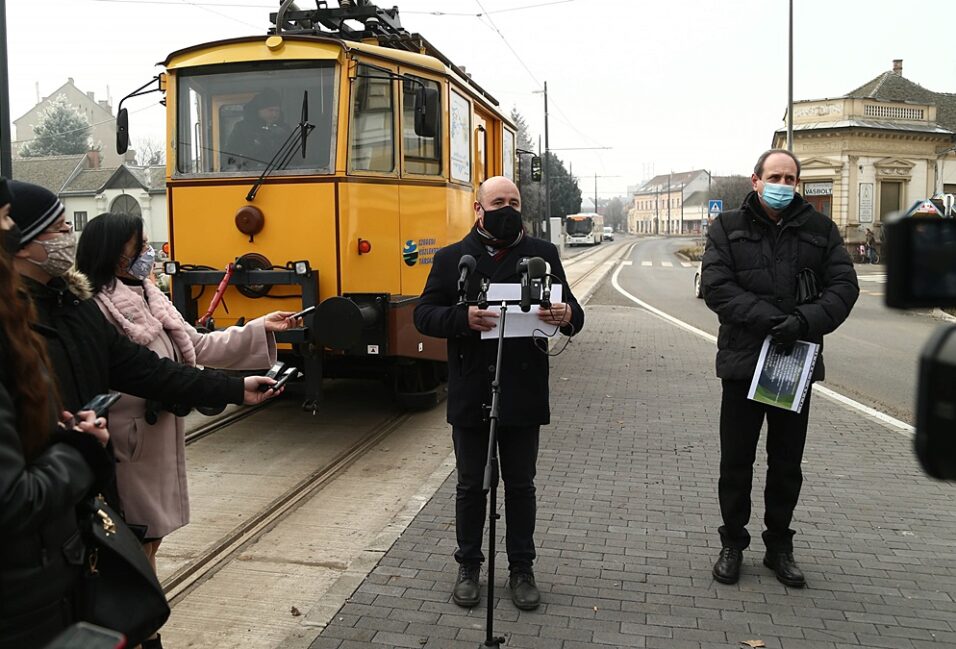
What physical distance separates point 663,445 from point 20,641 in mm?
6008

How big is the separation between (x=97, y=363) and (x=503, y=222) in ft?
6.57

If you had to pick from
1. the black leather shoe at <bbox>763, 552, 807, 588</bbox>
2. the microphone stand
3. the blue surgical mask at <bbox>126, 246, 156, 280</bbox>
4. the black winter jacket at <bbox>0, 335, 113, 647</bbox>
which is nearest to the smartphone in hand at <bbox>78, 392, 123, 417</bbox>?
the black winter jacket at <bbox>0, 335, 113, 647</bbox>

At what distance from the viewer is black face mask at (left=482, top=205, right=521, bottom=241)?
415 centimetres

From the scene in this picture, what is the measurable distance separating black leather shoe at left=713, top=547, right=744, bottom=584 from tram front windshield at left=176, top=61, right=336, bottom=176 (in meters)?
4.60

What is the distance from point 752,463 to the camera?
4426 millimetres

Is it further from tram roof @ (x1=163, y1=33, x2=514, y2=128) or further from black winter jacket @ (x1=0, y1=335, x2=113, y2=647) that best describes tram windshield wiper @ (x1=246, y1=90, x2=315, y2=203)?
black winter jacket @ (x1=0, y1=335, x2=113, y2=647)

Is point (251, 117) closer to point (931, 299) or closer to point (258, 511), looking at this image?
point (258, 511)

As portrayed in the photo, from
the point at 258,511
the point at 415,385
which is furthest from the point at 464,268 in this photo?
the point at 415,385

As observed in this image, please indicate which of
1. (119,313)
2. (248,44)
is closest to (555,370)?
(248,44)

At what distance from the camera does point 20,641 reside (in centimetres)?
205

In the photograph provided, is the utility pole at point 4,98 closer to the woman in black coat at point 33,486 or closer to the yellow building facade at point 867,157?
the woman in black coat at point 33,486

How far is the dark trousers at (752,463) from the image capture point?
4391 millimetres

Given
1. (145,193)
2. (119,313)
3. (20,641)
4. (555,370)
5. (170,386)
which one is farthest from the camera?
(145,193)

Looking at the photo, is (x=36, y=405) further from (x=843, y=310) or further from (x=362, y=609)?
(x=843, y=310)
